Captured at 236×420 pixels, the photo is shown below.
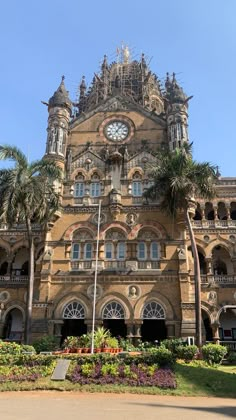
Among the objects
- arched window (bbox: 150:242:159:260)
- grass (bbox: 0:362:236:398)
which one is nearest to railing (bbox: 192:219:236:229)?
arched window (bbox: 150:242:159:260)

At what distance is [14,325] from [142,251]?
1457 centimetres

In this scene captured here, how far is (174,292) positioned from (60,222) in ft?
39.1

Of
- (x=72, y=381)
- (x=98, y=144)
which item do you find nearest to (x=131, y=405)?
(x=72, y=381)

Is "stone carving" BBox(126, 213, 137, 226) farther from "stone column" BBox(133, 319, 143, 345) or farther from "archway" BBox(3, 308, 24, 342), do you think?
"archway" BBox(3, 308, 24, 342)

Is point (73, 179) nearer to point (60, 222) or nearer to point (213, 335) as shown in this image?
point (60, 222)

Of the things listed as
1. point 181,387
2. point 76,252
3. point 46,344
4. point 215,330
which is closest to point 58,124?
point 76,252

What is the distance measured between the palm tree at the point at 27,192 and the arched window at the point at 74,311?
3671 mm

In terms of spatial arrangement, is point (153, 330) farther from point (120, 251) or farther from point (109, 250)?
point (109, 250)

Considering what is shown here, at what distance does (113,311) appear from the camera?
103 ft

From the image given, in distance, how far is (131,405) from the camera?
1361 centimetres

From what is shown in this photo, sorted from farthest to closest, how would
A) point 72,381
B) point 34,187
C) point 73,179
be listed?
point 73,179
point 34,187
point 72,381

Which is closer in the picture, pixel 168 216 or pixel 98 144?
pixel 168 216

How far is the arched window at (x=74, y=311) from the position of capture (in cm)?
3156

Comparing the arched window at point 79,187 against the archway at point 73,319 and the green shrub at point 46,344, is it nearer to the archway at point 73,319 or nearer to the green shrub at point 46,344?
the archway at point 73,319
